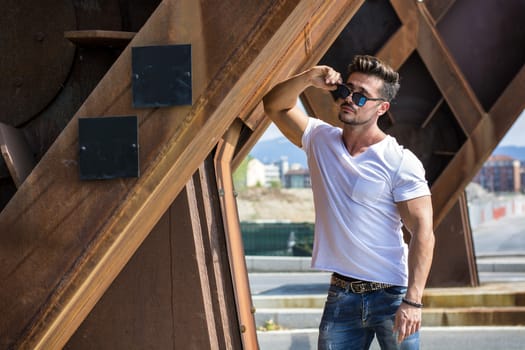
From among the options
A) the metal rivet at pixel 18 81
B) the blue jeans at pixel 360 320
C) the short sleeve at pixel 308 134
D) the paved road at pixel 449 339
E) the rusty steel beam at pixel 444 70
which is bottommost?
the paved road at pixel 449 339

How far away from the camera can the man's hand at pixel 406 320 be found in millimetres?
4121

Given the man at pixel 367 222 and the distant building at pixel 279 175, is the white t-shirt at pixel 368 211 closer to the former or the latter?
the man at pixel 367 222

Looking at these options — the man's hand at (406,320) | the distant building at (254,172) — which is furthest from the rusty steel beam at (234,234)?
the distant building at (254,172)

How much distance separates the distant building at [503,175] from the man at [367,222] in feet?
379

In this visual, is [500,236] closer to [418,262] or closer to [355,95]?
[355,95]

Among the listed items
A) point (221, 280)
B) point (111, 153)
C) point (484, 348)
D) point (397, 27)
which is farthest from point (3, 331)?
point (397, 27)

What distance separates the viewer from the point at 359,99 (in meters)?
4.44

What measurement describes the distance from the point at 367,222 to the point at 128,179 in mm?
1381

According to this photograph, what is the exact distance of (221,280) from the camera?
4938 mm

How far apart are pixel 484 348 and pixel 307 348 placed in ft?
5.76

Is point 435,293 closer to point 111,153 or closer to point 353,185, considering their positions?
point 353,185

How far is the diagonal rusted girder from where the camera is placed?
3305 millimetres

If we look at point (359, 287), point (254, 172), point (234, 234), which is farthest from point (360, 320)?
point (254, 172)

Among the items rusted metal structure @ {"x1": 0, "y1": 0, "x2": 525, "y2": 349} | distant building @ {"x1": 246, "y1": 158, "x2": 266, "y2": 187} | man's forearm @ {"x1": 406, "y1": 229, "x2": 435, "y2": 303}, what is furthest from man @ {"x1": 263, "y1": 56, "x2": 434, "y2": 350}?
distant building @ {"x1": 246, "y1": 158, "x2": 266, "y2": 187}
